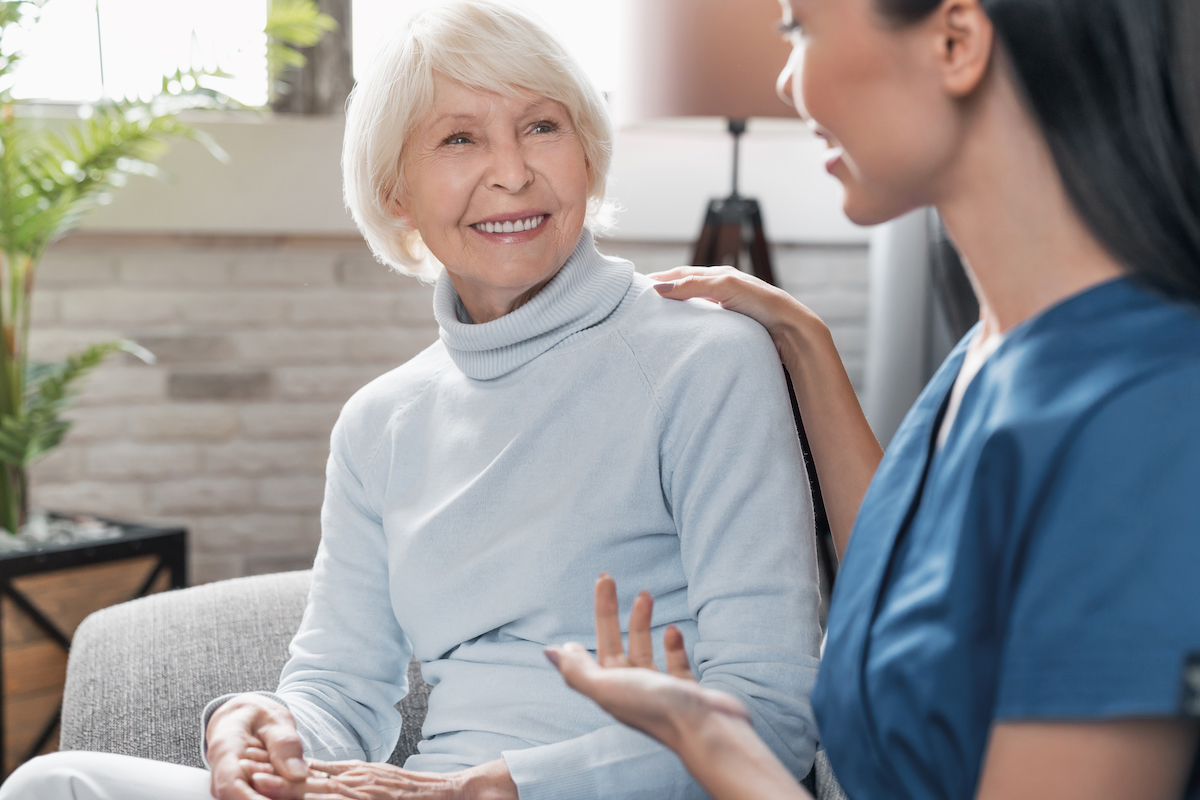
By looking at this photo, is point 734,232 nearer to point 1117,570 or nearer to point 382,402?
point 382,402

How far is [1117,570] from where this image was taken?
0.53 metres

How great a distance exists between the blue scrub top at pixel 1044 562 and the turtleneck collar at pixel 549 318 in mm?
568

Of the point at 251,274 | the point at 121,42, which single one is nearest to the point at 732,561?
the point at 251,274

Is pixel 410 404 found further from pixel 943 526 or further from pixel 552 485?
pixel 943 526

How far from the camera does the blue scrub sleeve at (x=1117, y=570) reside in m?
0.52

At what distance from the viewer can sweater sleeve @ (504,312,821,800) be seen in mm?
987

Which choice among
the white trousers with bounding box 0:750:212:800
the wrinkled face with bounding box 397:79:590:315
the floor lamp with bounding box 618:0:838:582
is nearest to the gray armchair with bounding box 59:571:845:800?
the white trousers with bounding box 0:750:212:800

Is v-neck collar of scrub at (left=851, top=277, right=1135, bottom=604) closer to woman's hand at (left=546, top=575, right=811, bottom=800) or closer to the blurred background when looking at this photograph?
woman's hand at (left=546, top=575, right=811, bottom=800)

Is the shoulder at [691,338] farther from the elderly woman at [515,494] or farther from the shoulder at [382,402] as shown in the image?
the shoulder at [382,402]

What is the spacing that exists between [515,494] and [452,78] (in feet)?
1.45

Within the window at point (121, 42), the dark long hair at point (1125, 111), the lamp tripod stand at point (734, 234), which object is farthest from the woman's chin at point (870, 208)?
the window at point (121, 42)

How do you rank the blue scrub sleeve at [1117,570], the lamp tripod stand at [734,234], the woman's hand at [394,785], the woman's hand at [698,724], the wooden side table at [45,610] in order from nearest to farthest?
the blue scrub sleeve at [1117,570] → the woman's hand at [698,724] → the woman's hand at [394,785] → the wooden side table at [45,610] → the lamp tripod stand at [734,234]

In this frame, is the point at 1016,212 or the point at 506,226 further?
the point at 506,226

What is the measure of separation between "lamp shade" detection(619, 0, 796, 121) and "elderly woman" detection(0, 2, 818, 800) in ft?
3.34
